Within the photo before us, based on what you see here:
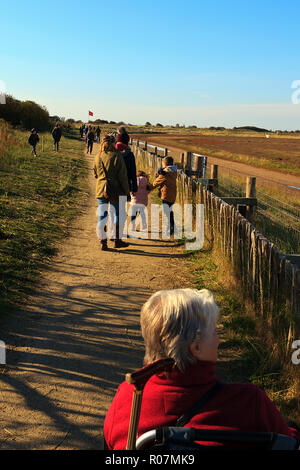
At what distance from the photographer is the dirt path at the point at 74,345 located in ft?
10.5

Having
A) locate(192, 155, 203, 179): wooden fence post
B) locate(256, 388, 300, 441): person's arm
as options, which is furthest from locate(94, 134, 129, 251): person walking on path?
locate(256, 388, 300, 441): person's arm

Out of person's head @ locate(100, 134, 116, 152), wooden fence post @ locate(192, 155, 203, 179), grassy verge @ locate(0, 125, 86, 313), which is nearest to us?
grassy verge @ locate(0, 125, 86, 313)

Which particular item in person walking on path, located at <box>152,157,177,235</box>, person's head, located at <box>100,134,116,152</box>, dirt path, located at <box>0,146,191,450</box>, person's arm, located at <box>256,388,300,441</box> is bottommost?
dirt path, located at <box>0,146,191,450</box>

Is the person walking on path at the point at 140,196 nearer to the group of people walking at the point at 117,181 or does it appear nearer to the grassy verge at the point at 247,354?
the group of people walking at the point at 117,181

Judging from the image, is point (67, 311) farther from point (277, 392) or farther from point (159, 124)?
point (159, 124)

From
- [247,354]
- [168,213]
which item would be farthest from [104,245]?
[247,354]

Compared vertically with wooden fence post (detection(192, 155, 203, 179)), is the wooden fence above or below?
below

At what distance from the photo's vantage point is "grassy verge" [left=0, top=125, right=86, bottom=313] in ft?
19.5

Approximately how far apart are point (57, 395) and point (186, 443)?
7.08ft

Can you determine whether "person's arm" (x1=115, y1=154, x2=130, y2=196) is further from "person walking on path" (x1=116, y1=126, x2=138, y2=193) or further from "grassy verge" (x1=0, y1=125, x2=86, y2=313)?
"grassy verge" (x1=0, y1=125, x2=86, y2=313)

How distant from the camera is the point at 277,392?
3547 millimetres

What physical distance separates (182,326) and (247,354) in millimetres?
2724

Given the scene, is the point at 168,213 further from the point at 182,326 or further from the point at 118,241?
the point at 182,326

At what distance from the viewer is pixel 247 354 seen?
425cm
